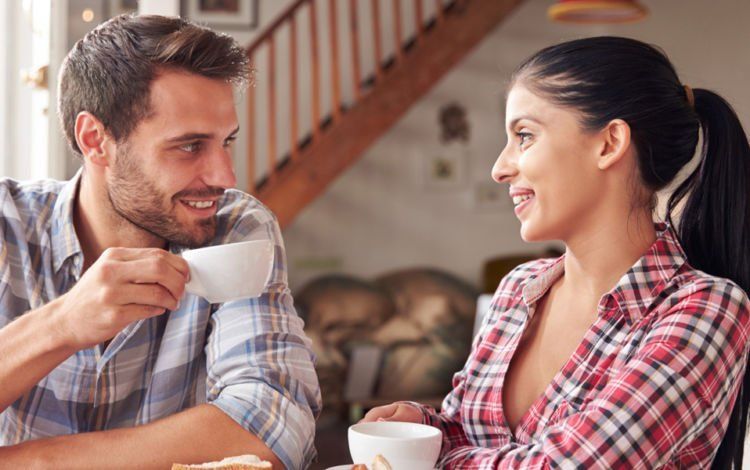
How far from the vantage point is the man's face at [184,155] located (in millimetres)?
1648

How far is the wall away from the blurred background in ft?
0.03

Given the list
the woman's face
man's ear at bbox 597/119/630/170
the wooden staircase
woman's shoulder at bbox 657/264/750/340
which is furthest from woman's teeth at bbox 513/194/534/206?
the wooden staircase

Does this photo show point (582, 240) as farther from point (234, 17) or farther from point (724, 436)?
point (234, 17)

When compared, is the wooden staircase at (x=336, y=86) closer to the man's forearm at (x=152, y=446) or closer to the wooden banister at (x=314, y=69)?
the wooden banister at (x=314, y=69)

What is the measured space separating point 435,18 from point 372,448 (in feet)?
19.4

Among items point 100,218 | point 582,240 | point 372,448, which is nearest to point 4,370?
point 100,218

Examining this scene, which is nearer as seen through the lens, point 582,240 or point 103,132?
point 582,240

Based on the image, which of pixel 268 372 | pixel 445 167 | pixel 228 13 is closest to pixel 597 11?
pixel 445 167

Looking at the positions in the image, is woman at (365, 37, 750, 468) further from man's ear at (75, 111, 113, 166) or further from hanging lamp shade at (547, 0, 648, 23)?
hanging lamp shade at (547, 0, 648, 23)

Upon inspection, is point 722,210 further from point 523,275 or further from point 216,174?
point 216,174

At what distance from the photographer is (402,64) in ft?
21.1

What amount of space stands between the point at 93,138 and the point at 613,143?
926mm

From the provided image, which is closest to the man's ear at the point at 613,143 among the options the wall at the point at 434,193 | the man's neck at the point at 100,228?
the man's neck at the point at 100,228

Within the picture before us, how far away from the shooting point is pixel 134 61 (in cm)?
167
